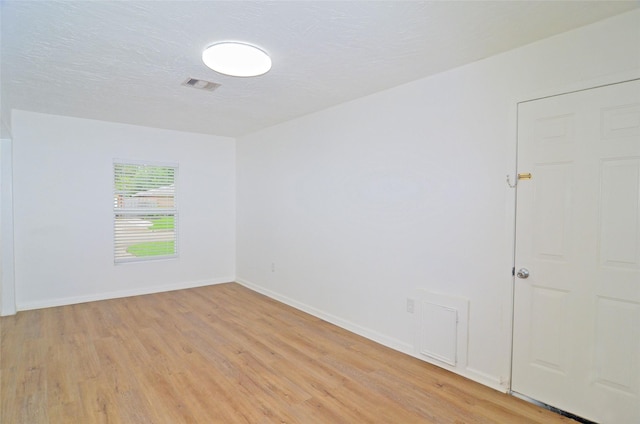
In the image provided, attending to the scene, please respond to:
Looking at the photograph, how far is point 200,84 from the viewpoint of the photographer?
3201 millimetres

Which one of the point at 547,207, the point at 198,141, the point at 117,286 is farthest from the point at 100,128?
the point at 547,207

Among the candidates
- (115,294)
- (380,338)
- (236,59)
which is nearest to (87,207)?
(115,294)

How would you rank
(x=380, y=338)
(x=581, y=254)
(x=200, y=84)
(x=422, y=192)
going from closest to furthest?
1. (x=581, y=254)
2. (x=422, y=192)
3. (x=200, y=84)
4. (x=380, y=338)

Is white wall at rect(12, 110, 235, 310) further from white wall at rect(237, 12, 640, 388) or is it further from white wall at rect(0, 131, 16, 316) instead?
white wall at rect(237, 12, 640, 388)

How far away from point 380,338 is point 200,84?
3.08 meters

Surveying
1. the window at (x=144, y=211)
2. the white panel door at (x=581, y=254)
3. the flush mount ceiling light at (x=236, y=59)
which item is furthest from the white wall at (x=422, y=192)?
the window at (x=144, y=211)

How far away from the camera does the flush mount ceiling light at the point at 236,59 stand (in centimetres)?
243

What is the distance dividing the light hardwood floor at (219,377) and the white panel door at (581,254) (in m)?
0.32

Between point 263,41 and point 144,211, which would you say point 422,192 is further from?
point 144,211

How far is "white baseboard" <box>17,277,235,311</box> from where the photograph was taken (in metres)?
4.36

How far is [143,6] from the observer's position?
1.93 meters

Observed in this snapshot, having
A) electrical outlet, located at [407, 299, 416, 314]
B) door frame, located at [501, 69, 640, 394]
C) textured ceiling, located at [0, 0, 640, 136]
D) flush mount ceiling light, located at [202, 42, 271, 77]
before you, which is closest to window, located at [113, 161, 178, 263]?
textured ceiling, located at [0, 0, 640, 136]

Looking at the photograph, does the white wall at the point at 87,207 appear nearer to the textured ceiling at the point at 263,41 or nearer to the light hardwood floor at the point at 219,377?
the light hardwood floor at the point at 219,377

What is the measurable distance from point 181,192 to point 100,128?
55.8 inches
